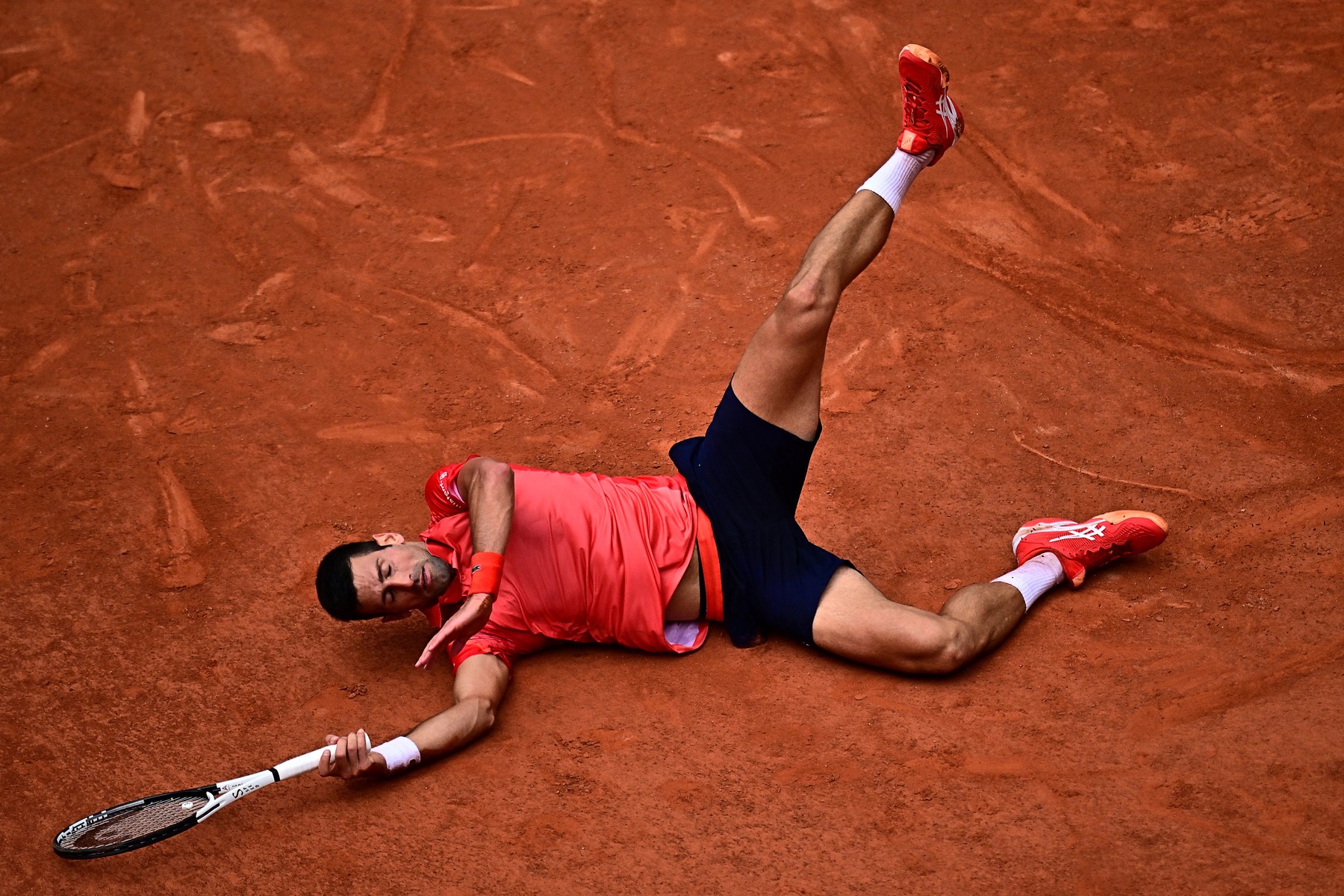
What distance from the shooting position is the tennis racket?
11.4ft

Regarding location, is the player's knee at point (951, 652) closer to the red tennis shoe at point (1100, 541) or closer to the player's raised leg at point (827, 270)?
the red tennis shoe at point (1100, 541)

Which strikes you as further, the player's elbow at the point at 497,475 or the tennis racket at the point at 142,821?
the player's elbow at the point at 497,475

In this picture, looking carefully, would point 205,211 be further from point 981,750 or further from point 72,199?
point 981,750

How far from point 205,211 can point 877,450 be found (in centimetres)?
379

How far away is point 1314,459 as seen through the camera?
479 centimetres

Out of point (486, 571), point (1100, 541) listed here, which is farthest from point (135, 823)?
point (1100, 541)

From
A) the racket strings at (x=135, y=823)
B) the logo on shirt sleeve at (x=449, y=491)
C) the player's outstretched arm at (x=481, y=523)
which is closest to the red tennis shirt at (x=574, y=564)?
the logo on shirt sleeve at (x=449, y=491)

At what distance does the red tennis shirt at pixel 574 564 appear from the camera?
163 inches

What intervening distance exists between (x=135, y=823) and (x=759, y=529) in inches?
83.8

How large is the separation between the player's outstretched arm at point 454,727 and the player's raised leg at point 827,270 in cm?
125

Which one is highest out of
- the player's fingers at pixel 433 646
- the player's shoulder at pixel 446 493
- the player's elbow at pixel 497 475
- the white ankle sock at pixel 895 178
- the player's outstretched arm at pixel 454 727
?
the white ankle sock at pixel 895 178

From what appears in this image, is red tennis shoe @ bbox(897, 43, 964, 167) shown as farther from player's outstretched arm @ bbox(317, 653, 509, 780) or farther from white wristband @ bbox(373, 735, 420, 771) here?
white wristband @ bbox(373, 735, 420, 771)

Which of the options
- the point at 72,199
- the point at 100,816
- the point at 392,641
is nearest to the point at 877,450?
the point at 392,641

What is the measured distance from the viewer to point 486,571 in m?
3.79
